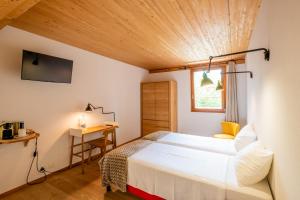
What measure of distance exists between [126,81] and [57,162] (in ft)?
8.69

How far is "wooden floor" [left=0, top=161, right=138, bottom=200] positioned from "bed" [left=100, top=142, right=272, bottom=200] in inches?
18.1

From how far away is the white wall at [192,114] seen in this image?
395 cm

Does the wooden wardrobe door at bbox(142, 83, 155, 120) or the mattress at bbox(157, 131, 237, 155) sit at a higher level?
the wooden wardrobe door at bbox(142, 83, 155, 120)

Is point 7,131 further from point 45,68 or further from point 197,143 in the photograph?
point 197,143

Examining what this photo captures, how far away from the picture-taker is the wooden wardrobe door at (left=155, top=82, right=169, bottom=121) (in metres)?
A: 4.49

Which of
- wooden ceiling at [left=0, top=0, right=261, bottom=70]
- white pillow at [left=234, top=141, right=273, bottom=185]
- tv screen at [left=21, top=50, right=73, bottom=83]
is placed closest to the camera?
white pillow at [left=234, top=141, right=273, bottom=185]

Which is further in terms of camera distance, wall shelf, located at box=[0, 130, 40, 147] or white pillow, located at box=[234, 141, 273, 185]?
wall shelf, located at box=[0, 130, 40, 147]

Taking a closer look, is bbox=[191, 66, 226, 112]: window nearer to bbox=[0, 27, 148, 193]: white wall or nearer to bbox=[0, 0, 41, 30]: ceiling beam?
bbox=[0, 27, 148, 193]: white wall

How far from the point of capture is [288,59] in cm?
89

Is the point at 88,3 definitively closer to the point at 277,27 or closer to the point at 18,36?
the point at 18,36

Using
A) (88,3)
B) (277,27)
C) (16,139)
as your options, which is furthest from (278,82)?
(16,139)

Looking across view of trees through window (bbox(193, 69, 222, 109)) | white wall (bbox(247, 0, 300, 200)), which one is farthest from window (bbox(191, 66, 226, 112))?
white wall (bbox(247, 0, 300, 200))

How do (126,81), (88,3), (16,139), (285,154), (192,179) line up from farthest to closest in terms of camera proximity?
(126,81), (16,139), (88,3), (192,179), (285,154)

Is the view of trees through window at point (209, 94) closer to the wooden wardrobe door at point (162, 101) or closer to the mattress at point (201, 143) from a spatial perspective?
the wooden wardrobe door at point (162, 101)
